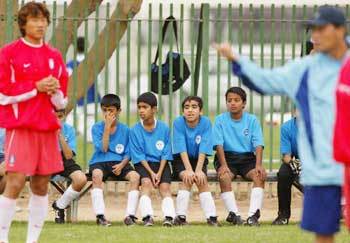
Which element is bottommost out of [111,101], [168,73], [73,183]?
[73,183]

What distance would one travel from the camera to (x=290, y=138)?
1380cm

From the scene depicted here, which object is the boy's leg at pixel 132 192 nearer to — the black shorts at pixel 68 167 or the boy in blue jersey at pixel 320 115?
the black shorts at pixel 68 167

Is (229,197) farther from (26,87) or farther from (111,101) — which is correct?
(26,87)

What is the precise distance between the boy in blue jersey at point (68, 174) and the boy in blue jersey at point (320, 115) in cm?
588

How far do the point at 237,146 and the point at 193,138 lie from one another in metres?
0.54

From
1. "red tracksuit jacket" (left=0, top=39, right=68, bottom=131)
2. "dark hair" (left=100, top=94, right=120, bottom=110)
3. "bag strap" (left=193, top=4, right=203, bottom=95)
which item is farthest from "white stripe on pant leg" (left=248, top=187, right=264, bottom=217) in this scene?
"red tracksuit jacket" (left=0, top=39, right=68, bottom=131)

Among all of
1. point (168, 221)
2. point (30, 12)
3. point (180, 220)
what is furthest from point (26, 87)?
point (180, 220)

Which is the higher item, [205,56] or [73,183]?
[205,56]

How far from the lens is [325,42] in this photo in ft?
25.9

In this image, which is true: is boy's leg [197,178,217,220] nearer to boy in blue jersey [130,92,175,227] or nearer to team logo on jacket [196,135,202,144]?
boy in blue jersey [130,92,175,227]

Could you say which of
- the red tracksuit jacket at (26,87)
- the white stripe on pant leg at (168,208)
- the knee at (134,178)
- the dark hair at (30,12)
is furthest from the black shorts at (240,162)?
the dark hair at (30,12)

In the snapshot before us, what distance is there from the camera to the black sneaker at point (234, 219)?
1358cm

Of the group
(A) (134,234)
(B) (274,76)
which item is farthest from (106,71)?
(B) (274,76)

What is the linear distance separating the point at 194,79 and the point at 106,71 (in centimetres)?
110
